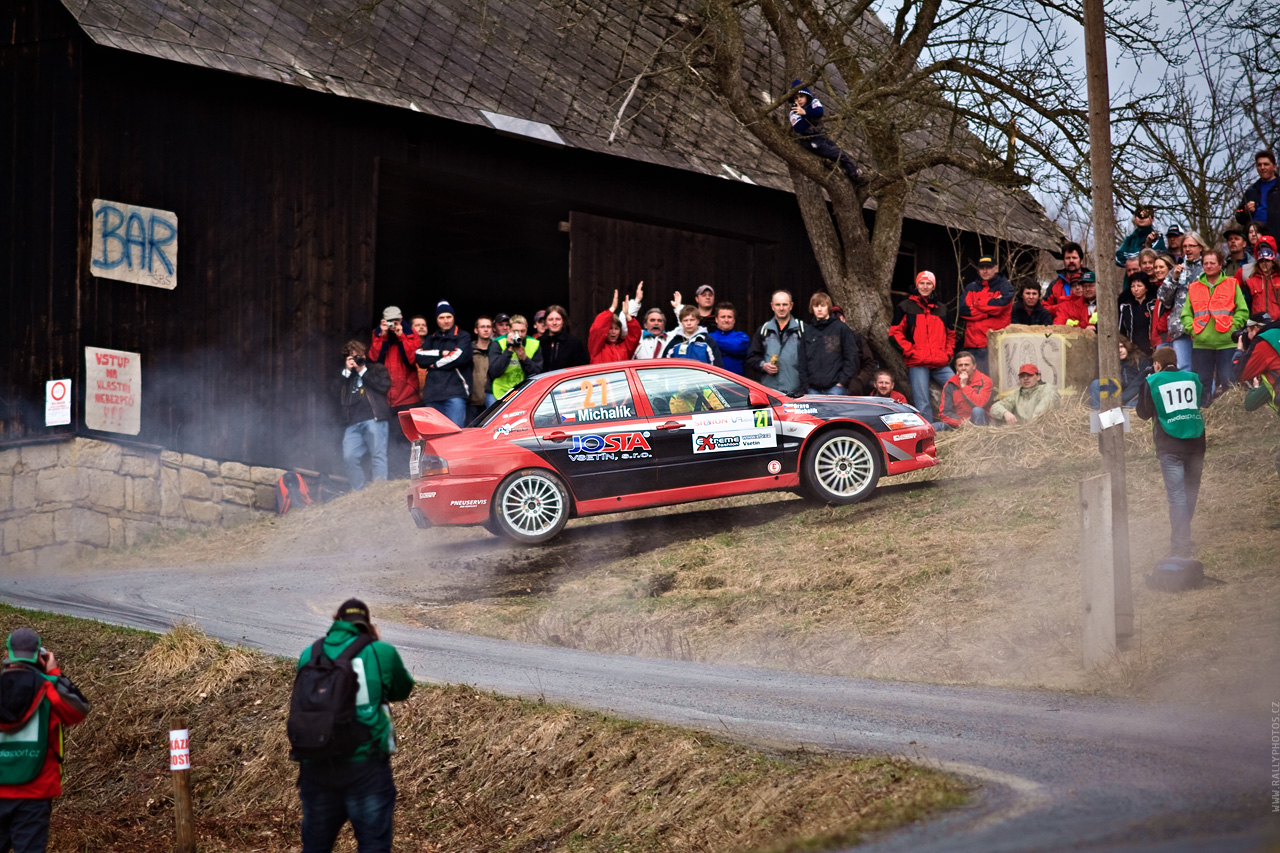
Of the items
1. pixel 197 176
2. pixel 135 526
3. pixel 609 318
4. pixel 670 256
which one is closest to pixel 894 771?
pixel 609 318

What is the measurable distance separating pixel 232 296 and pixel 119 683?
7720mm

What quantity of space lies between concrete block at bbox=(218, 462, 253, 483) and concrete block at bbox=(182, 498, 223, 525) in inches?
15.9

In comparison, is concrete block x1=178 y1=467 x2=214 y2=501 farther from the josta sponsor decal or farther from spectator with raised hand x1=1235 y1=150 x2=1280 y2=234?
spectator with raised hand x1=1235 y1=150 x2=1280 y2=234

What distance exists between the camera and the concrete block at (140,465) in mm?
16422

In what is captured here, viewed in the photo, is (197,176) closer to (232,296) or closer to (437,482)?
(232,296)

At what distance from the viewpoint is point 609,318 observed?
635 inches

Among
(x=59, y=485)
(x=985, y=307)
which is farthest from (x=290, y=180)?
(x=985, y=307)

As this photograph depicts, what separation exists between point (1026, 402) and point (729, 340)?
11.8ft

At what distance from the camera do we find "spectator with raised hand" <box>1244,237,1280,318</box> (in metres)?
14.2

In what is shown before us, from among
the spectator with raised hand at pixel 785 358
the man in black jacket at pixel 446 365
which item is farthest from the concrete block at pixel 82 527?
the spectator with raised hand at pixel 785 358

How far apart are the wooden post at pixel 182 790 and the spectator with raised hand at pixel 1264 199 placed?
494 inches

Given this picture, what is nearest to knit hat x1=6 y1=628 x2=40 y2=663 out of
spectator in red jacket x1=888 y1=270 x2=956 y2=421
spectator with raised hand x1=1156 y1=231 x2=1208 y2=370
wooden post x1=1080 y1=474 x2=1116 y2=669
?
wooden post x1=1080 y1=474 x2=1116 y2=669

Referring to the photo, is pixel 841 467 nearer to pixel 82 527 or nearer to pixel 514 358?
pixel 514 358

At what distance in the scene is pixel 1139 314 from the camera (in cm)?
1587
